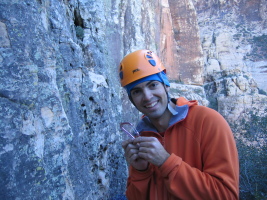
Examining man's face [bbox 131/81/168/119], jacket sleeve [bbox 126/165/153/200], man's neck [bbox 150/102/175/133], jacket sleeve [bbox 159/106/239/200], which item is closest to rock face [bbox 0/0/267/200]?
jacket sleeve [bbox 126/165/153/200]

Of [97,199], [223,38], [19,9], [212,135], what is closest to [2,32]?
[19,9]

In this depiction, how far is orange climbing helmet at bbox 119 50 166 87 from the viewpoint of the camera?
1541mm

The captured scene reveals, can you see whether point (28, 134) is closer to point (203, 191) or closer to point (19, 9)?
point (19, 9)

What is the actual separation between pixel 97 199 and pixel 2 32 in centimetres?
220

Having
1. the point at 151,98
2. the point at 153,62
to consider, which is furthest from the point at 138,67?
the point at 151,98

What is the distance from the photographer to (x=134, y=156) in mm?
1346

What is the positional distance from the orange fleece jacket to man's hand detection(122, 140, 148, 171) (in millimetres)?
64

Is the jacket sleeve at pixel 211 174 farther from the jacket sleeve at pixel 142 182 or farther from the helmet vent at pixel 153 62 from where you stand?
the helmet vent at pixel 153 62

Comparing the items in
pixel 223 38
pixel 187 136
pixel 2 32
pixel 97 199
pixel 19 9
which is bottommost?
pixel 97 199

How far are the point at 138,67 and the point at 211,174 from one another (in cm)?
93

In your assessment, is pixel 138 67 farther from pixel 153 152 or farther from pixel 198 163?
pixel 198 163

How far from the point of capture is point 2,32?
139 cm

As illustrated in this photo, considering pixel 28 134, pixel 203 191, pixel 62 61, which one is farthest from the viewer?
pixel 62 61

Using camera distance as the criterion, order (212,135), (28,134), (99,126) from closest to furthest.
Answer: (212,135)
(28,134)
(99,126)
